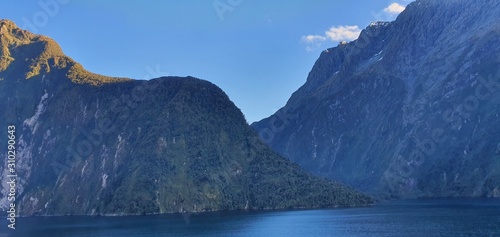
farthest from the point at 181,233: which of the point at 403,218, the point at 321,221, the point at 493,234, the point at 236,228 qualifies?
the point at 493,234

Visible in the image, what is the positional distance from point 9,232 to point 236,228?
72314 millimetres

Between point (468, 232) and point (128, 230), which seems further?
point (128, 230)

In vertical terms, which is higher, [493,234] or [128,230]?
[128,230]

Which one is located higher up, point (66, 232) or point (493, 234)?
point (66, 232)

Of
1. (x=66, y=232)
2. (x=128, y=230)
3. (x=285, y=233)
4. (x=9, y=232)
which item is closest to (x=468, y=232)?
(x=285, y=233)

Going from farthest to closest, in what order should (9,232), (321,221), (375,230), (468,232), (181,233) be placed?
(321,221)
(9,232)
(181,233)
(375,230)
(468,232)

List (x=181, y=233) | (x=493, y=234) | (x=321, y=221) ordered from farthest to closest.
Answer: (x=321, y=221) → (x=181, y=233) → (x=493, y=234)

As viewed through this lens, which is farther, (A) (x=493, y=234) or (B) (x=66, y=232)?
(B) (x=66, y=232)

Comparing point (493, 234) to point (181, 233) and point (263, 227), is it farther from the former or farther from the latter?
point (181, 233)

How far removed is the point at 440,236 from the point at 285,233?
4574 centimetres

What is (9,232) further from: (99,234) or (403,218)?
(403,218)

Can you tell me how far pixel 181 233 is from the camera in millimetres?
171375

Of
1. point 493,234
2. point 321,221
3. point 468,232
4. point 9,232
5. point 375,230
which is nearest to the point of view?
point 493,234

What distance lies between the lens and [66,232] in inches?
7175
